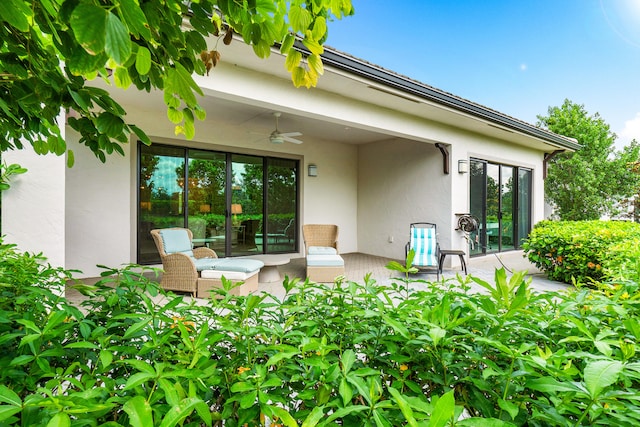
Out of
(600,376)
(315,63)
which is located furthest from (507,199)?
(600,376)

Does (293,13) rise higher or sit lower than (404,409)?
higher

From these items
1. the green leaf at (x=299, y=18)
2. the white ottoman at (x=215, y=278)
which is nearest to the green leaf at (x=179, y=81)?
the green leaf at (x=299, y=18)

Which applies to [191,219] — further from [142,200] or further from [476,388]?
[476,388]

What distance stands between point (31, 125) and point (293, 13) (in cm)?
103

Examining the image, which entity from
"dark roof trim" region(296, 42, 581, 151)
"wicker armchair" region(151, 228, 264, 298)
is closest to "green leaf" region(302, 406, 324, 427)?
"dark roof trim" region(296, 42, 581, 151)

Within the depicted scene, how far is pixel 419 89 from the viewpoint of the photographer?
533 centimetres

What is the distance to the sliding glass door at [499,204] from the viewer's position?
8.05 metres

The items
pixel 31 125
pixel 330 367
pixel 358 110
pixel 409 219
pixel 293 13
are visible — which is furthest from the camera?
pixel 409 219

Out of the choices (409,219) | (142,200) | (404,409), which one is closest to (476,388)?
(404,409)

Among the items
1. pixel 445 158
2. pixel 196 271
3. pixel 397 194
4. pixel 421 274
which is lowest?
pixel 421 274

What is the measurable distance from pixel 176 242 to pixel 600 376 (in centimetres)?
549

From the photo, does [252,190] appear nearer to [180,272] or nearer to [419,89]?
[180,272]

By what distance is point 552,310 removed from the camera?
106cm

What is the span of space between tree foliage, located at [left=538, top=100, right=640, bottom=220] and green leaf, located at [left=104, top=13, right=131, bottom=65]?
16.8 m
